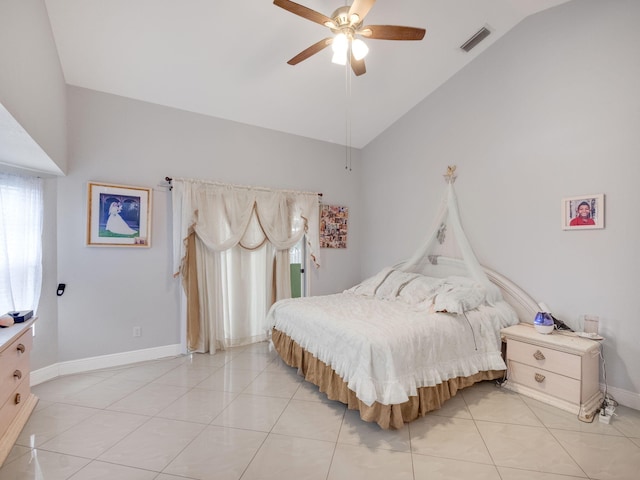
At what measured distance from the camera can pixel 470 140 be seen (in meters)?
3.34

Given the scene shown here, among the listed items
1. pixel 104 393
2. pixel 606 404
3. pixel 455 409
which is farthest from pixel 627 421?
pixel 104 393

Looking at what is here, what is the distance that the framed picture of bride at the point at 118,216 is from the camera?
2.97m

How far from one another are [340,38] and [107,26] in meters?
1.99

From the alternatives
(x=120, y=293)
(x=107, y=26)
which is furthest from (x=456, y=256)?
(x=107, y=26)

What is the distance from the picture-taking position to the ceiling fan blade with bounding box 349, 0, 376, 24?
181 centimetres

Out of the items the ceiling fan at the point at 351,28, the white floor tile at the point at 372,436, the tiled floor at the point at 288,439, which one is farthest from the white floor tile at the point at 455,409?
the ceiling fan at the point at 351,28

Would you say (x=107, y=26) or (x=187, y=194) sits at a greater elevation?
(x=107, y=26)

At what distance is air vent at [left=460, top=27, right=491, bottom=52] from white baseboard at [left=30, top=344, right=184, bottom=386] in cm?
465

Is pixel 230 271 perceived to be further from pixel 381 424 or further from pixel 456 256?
pixel 456 256

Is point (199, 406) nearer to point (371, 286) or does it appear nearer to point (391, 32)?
point (371, 286)

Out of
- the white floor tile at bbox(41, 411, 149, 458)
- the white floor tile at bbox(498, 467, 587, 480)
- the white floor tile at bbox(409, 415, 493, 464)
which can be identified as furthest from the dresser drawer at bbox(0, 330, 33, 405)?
the white floor tile at bbox(498, 467, 587, 480)

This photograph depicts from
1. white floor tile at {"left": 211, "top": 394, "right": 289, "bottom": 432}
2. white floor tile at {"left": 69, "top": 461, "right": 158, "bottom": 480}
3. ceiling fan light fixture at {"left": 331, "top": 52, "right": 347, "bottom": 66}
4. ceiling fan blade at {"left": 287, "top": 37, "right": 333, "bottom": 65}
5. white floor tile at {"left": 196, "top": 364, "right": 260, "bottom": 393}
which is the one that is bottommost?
white floor tile at {"left": 196, "top": 364, "right": 260, "bottom": 393}

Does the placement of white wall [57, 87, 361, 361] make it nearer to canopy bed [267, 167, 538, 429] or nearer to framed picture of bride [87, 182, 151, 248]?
framed picture of bride [87, 182, 151, 248]

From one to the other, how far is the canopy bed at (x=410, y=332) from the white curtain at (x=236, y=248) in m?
0.75
